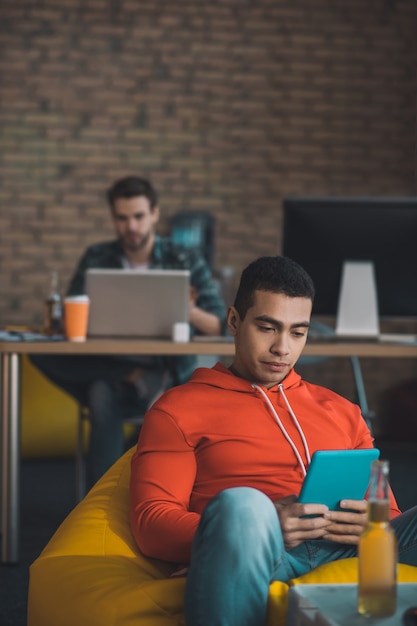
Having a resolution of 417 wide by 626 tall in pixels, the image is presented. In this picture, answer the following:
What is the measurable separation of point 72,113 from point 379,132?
2034mm

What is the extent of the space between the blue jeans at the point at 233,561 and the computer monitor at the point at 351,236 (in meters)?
1.91

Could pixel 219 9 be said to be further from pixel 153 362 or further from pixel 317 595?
pixel 317 595

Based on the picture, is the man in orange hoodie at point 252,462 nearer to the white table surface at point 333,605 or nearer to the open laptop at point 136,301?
the white table surface at point 333,605

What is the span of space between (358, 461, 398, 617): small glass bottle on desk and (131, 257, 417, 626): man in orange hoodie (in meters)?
0.21

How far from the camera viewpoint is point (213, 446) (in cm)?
193

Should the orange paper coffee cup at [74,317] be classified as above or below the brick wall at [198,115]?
below

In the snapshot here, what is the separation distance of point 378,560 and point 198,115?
17.6 feet

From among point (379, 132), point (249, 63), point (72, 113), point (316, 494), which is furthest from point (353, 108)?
point (316, 494)

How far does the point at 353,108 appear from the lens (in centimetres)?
655

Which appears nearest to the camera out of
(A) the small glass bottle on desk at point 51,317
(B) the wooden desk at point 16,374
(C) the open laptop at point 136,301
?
(B) the wooden desk at point 16,374

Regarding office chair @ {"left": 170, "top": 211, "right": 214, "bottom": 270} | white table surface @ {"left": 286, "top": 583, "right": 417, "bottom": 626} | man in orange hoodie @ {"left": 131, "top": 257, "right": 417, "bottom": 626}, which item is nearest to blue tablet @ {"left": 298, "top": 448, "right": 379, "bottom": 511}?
man in orange hoodie @ {"left": 131, "top": 257, "right": 417, "bottom": 626}

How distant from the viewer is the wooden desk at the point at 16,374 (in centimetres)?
314

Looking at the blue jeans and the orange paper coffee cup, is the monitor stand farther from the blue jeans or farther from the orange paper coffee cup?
the blue jeans

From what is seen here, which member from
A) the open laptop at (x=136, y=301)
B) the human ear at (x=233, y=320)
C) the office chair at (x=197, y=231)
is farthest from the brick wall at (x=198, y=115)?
the human ear at (x=233, y=320)
